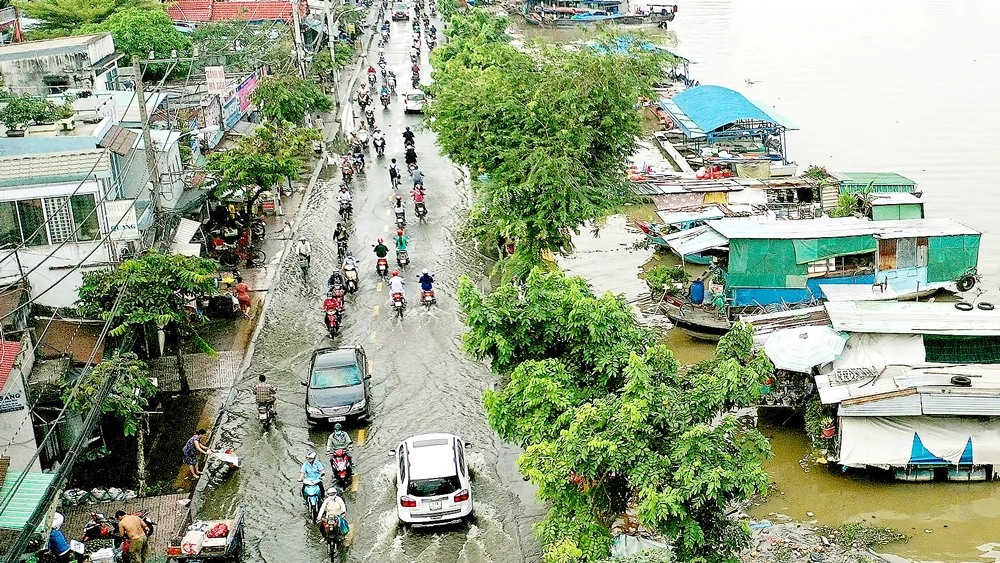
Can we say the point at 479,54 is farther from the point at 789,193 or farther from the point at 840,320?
the point at 840,320

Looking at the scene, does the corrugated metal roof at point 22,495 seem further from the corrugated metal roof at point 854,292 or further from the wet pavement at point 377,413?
the corrugated metal roof at point 854,292

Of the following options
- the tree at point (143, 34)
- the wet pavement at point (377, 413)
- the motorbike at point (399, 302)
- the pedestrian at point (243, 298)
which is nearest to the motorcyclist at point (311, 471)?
the wet pavement at point (377, 413)

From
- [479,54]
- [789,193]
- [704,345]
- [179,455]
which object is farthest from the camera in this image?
[479,54]

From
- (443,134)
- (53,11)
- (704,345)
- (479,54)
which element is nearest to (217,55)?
(53,11)

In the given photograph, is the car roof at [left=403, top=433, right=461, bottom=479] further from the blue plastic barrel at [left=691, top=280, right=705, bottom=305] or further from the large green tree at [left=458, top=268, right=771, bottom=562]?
the blue plastic barrel at [left=691, top=280, right=705, bottom=305]

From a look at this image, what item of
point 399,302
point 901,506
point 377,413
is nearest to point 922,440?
point 901,506

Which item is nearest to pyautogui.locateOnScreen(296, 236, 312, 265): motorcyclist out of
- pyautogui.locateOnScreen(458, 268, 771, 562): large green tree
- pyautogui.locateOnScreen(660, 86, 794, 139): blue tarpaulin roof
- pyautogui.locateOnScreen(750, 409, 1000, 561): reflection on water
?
pyautogui.locateOnScreen(750, 409, 1000, 561): reflection on water
